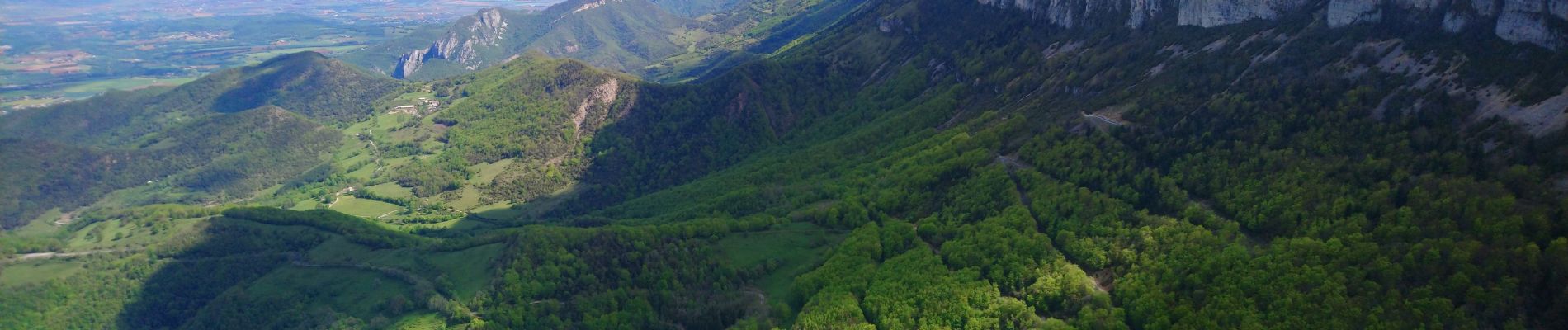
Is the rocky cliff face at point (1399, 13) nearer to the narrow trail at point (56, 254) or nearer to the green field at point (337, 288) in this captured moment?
the green field at point (337, 288)

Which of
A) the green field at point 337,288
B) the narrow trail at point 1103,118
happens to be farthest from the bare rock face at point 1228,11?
the green field at point 337,288

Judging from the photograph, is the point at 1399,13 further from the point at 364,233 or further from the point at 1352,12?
the point at 364,233

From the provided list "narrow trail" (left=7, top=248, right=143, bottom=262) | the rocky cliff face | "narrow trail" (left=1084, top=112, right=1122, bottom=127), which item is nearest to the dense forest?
"narrow trail" (left=7, top=248, right=143, bottom=262)

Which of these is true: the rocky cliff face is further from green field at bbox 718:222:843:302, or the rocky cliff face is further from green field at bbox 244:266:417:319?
green field at bbox 244:266:417:319

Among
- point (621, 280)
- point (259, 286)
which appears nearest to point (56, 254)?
point (259, 286)

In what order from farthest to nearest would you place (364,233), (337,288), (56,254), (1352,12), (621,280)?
1. (56,254)
2. (364,233)
3. (337,288)
4. (621,280)
5. (1352,12)

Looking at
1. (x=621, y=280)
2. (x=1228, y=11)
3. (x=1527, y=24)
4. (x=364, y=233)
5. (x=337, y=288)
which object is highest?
(x=1527, y=24)

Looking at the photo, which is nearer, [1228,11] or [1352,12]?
[1352,12]

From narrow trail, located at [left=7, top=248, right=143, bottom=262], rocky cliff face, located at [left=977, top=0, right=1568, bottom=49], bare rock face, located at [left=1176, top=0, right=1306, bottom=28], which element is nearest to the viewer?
rocky cliff face, located at [left=977, top=0, right=1568, bottom=49]

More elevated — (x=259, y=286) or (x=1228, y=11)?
(x=1228, y=11)
